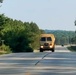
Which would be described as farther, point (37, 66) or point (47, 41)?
point (47, 41)

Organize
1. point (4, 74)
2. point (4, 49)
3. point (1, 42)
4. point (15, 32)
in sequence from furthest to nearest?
point (15, 32) → point (1, 42) → point (4, 49) → point (4, 74)

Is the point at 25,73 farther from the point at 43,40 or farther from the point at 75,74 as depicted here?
the point at 43,40

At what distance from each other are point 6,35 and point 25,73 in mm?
63142

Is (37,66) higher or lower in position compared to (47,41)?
lower

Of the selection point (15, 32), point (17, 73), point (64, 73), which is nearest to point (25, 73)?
point (17, 73)

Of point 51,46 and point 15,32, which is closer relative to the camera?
point 51,46

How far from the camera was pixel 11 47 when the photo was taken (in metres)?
84.1

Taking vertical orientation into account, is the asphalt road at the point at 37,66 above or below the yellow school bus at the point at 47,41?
below

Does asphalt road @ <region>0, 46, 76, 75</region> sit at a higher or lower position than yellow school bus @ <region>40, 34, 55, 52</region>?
lower

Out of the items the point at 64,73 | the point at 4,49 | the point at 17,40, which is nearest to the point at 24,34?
the point at 17,40

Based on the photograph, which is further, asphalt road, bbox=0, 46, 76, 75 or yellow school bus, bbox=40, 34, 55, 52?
yellow school bus, bbox=40, 34, 55, 52

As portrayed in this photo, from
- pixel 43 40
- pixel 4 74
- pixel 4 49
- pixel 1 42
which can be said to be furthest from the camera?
pixel 1 42

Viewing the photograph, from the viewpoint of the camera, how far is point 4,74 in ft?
75.4

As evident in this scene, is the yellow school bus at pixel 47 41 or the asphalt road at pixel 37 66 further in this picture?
the yellow school bus at pixel 47 41
